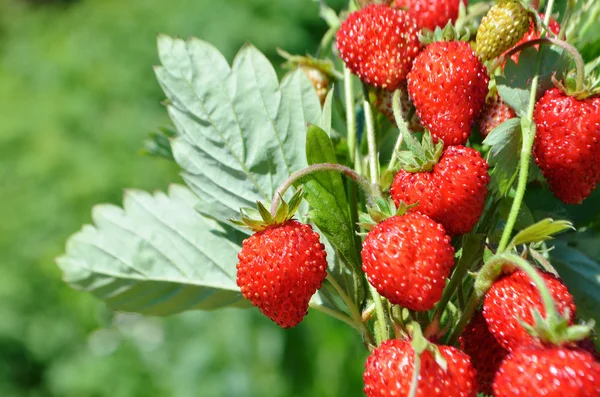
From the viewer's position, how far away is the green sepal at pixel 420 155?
651 millimetres

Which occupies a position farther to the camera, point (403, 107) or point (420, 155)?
point (403, 107)

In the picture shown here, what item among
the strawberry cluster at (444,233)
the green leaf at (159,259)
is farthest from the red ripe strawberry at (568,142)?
the green leaf at (159,259)

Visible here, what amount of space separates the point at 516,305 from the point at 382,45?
0.90ft

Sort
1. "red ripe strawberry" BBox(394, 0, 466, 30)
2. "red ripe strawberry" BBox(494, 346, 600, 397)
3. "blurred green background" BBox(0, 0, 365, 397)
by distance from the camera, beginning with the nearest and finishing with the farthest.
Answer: "red ripe strawberry" BBox(494, 346, 600, 397)
"red ripe strawberry" BBox(394, 0, 466, 30)
"blurred green background" BBox(0, 0, 365, 397)

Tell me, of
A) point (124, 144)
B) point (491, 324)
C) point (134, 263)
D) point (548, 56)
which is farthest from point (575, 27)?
point (124, 144)

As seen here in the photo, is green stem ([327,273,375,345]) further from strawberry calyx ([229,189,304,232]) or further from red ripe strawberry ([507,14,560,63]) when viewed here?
red ripe strawberry ([507,14,560,63])

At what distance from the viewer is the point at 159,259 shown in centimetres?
88

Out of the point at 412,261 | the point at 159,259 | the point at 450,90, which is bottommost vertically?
the point at 159,259

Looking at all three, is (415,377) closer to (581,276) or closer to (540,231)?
(540,231)

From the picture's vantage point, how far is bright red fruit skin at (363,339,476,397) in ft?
1.93

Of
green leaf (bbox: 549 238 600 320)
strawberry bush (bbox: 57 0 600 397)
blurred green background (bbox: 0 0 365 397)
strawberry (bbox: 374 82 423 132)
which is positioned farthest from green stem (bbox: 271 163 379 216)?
blurred green background (bbox: 0 0 365 397)

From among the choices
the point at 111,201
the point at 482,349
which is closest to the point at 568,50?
the point at 482,349

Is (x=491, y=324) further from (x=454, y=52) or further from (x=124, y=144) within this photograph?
(x=124, y=144)

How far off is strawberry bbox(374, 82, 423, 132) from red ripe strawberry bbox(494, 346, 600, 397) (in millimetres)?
264
